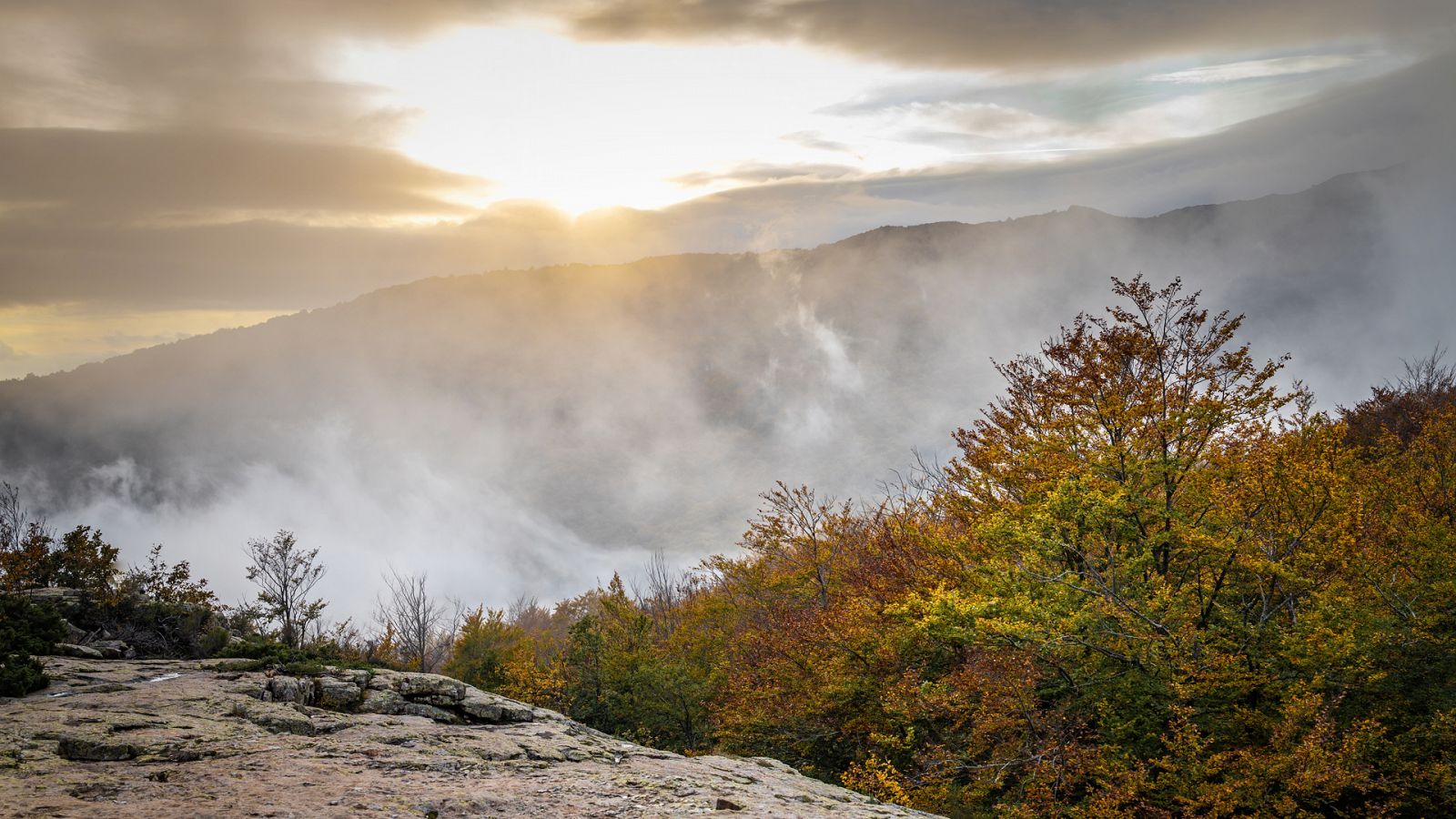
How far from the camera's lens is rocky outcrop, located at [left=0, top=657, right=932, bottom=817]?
9.76 meters

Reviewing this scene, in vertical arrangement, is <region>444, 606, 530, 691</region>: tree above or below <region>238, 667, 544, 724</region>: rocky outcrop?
→ below

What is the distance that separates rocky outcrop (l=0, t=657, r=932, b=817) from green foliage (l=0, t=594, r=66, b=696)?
419mm

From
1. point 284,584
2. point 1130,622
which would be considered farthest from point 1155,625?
point 284,584

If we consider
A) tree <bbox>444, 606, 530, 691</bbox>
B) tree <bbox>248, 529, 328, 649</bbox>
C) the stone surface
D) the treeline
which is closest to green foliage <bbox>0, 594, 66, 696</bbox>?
the stone surface

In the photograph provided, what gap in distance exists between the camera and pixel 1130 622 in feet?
62.6

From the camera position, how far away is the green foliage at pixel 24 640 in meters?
13.8

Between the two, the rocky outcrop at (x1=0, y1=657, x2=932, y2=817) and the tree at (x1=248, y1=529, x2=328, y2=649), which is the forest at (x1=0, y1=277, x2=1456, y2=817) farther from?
the tree at (x1=248, y1=529, x2=328, y2=649)

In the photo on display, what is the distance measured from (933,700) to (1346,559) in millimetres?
10619

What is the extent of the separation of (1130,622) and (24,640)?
2450cm

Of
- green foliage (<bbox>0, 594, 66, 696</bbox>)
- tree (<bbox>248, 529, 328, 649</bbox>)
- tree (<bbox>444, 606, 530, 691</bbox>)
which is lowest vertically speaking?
tree (<bbox>444, 606, 530, 691</bbox>)

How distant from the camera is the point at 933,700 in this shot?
2136cm

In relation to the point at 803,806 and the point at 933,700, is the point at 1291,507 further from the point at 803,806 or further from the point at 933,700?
the point at 803,806

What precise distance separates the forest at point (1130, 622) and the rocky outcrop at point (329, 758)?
9.27 feet

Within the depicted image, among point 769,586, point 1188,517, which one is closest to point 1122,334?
point 1188,517
